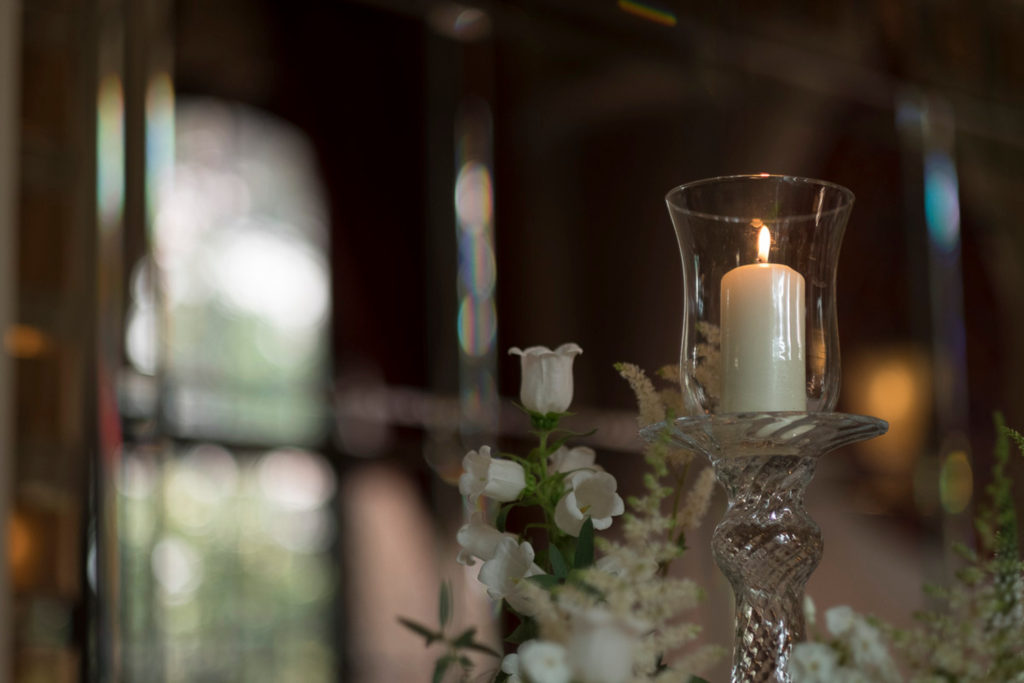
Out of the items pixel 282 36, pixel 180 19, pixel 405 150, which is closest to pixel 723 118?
pixel 405 150

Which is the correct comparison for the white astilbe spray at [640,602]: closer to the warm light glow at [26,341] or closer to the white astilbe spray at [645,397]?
the white astilbe spray at [645,397]

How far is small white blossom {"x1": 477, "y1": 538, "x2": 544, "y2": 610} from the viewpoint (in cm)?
50

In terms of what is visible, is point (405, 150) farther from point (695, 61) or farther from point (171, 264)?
point (695, 61)

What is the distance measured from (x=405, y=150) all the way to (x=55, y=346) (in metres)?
0.86

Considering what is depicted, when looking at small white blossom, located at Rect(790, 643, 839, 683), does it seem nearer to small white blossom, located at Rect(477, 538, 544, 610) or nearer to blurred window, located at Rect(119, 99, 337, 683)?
small white blossom, located at Rect(477, 538, 544, 610)

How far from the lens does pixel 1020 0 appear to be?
11.1 feet

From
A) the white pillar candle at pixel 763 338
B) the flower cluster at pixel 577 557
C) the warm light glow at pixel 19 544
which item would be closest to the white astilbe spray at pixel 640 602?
the flower cluster at pixel 577 557

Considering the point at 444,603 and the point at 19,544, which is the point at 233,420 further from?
the point at 444,603

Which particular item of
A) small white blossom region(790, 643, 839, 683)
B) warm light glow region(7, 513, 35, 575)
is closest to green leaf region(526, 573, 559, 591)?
small white blossom region(790, 643, 839, 683)

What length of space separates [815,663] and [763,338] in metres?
0.17

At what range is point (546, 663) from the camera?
0.39 meters

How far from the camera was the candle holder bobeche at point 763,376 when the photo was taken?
51cm

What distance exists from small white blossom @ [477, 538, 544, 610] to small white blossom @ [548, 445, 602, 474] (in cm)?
6

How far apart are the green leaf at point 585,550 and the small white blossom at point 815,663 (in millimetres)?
106
